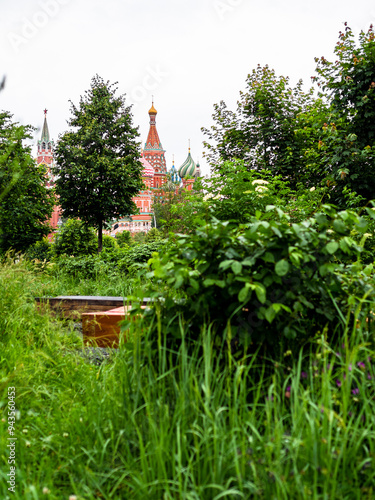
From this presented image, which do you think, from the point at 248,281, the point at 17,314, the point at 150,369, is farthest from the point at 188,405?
the point at 17,314

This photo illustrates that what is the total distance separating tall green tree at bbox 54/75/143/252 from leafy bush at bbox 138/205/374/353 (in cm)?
1085

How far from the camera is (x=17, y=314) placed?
11.7 ft

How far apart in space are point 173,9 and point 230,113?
291 inches

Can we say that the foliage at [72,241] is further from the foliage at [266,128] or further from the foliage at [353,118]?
the foliage at [353,118]

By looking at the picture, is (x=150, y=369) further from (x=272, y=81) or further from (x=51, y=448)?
(x=272, y=81)

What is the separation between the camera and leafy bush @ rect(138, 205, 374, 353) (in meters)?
1.75

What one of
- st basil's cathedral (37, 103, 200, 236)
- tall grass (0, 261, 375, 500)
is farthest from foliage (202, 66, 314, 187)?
st basil's cathedral (37, 103, 200, 236)

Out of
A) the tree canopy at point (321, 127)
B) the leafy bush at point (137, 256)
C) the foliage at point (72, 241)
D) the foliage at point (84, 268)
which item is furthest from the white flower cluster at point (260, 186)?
the foliage at point (72, 241)

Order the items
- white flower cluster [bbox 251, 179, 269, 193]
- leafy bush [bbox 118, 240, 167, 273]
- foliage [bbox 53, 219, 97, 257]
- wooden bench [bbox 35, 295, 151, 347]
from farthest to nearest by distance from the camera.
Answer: foliage [bbox 53, 219, 97, 257]
leafy bush [bbox 118, 240, 167, 273]
white flower cluster [bbox 251, 179, 269, 193]
wooden bench [bbox 35, 295, 151, 347]

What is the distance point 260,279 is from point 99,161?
37.2 feet

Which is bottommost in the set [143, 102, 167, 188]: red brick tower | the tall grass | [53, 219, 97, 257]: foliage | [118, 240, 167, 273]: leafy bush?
the tall grass

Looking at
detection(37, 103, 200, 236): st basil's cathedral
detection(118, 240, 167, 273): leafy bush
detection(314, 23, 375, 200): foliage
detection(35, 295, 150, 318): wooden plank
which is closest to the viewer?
detection(35, 295, 150, 318): wooden plank

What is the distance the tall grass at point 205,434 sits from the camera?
1.31 metres

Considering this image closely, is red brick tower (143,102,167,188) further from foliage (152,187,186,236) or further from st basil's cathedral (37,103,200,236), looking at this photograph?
foliage (152,187,186,236)
